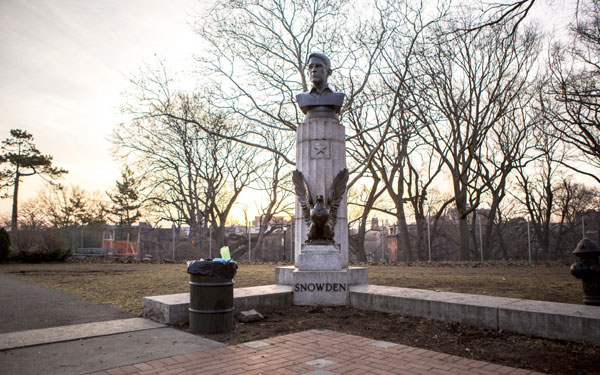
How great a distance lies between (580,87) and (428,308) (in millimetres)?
18514

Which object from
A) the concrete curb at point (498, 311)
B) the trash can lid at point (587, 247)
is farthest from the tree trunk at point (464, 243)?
the trash can lid at point (587, 247)

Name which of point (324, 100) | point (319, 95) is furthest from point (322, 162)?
point (319, 95)

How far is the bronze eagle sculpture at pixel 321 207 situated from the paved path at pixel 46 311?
141 inches

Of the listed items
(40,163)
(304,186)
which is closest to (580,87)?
(304,186)

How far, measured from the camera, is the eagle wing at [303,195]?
332 inches

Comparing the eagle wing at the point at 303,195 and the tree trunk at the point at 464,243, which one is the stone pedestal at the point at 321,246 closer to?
the eagle wing at the point at 303,195

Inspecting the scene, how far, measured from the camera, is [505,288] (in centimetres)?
870

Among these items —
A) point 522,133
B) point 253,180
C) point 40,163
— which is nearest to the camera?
point 522,133

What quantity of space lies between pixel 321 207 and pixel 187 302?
316 cm

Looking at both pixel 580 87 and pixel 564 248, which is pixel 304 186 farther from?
pixel 564 248

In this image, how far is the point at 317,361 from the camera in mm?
4160

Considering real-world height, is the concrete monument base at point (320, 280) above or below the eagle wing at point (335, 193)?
below

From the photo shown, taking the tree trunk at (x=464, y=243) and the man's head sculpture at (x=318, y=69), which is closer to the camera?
the man's head sculpture at (x=318, y=69)

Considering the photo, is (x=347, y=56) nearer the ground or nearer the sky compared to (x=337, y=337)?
nearer the sky
